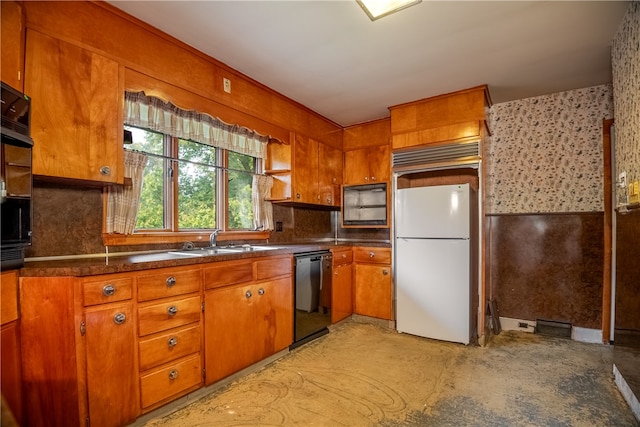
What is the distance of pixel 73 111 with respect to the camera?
167 centimetres

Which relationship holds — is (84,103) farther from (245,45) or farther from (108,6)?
(245,45)

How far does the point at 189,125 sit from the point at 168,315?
1.51 m

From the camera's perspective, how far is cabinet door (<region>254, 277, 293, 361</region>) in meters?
2.32

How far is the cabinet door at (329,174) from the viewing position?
3.61m

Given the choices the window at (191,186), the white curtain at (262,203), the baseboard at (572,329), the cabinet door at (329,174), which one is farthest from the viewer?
the cabinet door at (329,174)

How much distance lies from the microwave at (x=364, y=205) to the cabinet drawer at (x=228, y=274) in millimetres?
1904

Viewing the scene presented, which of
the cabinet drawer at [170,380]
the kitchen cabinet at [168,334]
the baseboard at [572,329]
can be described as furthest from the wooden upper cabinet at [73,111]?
the baseboard at [572,329]

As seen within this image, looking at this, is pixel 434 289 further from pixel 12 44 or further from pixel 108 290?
pixel 12 44

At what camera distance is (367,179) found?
12.5 ft

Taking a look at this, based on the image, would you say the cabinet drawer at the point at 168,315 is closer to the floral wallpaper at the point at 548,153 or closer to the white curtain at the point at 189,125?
the white curtain at the point at 189,125

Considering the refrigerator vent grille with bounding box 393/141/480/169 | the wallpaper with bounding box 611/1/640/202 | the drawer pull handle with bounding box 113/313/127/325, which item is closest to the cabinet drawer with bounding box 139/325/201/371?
the drawer pull handle with bounding box 113/313/127/325

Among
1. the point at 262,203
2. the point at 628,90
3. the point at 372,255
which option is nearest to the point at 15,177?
the point at 262,203

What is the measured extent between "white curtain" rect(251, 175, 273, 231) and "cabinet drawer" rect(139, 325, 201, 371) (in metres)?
1.43

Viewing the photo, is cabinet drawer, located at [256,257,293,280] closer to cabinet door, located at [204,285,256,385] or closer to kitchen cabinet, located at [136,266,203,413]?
cabinet door, located at [204,285,256,385]
